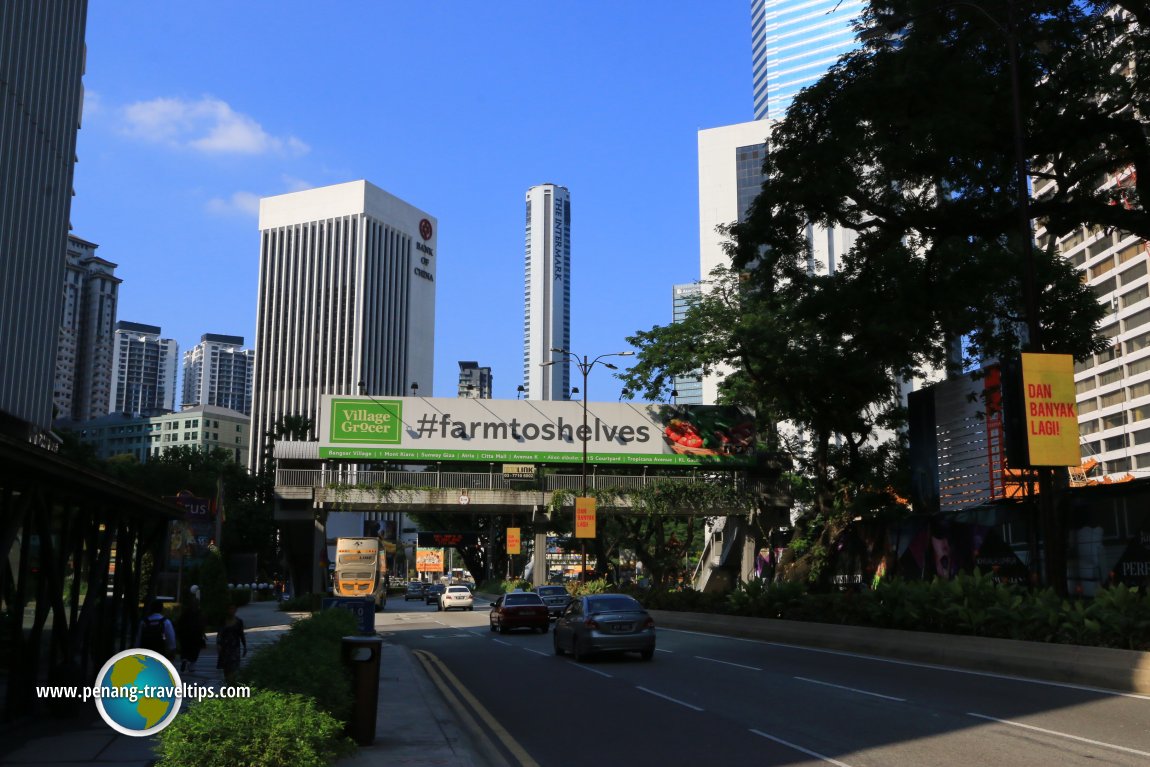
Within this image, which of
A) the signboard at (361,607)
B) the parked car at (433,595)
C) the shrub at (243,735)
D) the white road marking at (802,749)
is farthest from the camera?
the parked car at (433,595)

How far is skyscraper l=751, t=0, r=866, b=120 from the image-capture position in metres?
185

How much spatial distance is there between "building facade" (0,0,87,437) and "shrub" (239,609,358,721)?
43719 millimetres

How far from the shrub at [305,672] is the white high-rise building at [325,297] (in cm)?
17058

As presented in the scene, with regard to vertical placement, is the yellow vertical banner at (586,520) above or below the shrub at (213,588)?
above

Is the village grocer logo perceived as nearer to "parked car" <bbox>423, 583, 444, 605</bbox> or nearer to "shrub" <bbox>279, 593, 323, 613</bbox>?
"shrub" <bbox>279, 593, 323, 613</bbox>

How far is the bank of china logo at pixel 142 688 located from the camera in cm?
958

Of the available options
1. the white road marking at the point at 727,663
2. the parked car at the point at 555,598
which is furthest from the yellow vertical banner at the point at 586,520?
the white road marking at the point at 727,663

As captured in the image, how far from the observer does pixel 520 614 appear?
121 ft

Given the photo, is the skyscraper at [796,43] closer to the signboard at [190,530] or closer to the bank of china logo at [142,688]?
the signboard at [190,530]

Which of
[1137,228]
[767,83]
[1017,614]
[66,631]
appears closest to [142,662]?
[66,631]

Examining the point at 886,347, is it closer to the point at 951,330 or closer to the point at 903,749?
the point at 951,330

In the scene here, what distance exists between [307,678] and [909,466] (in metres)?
31.7

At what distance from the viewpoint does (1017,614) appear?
→ 19.2 meters

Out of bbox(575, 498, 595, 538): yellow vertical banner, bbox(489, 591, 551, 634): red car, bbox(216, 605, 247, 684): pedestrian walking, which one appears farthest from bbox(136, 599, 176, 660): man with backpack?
bbox(575, 498, 595, 538): yellow vertical banner
